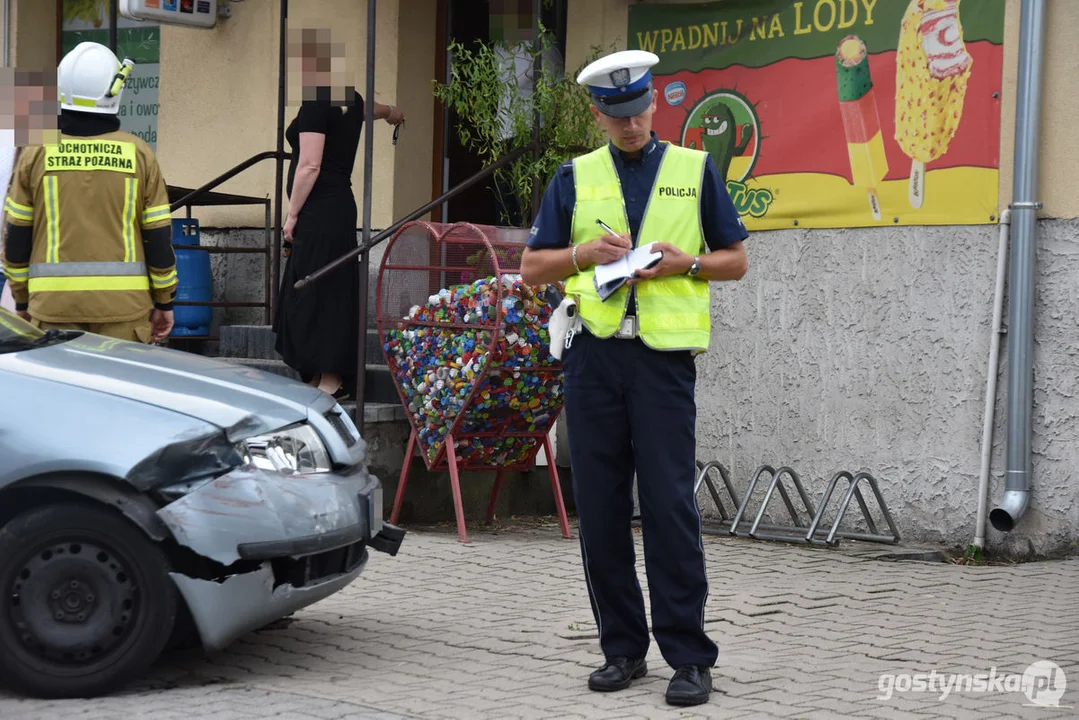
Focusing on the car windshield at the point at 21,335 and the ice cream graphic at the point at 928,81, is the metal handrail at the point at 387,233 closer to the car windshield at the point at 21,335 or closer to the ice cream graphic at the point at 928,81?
the ice cream graphic at the point at 928,81

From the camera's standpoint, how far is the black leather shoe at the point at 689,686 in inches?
180

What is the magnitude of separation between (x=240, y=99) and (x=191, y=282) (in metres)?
1.39

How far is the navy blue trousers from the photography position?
468 cm

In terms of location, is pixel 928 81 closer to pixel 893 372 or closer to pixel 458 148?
pixel 893 372

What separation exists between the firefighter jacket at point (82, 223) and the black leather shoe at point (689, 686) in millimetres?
2769

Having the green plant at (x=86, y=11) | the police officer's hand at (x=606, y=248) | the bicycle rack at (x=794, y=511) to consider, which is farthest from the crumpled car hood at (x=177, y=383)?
the green plant at (x=86, y=11)

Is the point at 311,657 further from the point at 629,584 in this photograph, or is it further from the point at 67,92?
the point at 67,92

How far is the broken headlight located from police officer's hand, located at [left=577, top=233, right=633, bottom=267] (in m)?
1.08

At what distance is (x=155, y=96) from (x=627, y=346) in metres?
7.49

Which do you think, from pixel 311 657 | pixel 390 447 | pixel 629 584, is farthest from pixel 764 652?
pixel 390 447

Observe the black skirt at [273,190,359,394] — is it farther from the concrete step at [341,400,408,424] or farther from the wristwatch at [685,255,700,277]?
the wristwatch at [685,255,700,277]

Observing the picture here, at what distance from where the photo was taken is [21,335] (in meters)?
5.28

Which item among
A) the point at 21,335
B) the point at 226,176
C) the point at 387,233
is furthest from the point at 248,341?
the point at 21,335

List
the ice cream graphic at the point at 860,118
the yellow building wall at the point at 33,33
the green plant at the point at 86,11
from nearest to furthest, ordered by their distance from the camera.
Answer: the ice cream graphic at the point at 860,118, the green plant at the point at 86,11, the yellow building wall at the point at 33,33
